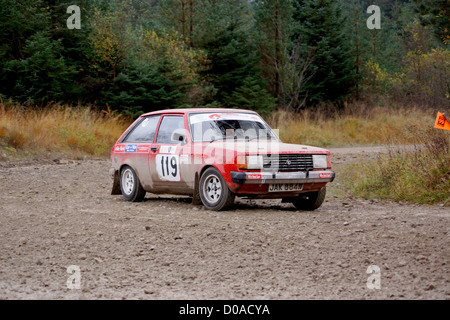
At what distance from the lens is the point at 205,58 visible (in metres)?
41.3

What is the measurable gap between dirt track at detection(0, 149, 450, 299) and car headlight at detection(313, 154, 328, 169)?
2.32ft

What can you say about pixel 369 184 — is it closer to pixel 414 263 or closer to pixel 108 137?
pixel 414 263

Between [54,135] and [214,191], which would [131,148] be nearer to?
[214,191]

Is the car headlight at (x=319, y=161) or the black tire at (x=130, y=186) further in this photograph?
the black tire at (x=130, y=186)

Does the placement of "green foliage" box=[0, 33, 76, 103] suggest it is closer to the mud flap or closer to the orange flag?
the mud flap

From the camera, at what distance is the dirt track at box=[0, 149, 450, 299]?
5.36m

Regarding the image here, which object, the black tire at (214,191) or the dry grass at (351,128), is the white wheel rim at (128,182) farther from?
the dry grass at (351,128)

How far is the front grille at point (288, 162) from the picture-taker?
9258 mm

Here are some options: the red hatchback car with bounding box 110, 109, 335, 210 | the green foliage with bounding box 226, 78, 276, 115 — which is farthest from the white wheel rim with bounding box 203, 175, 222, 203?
the green foliage with bounding box 226, 78, 276, 115

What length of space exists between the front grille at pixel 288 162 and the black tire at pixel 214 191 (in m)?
0.70

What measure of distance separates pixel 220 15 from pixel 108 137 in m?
21.6

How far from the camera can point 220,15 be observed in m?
43.0

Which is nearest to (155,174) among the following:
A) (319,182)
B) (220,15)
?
(319,182)

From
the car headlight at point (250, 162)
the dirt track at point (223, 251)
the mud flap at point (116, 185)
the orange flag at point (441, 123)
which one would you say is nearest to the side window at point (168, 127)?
the dirt track at point (223, 251)
